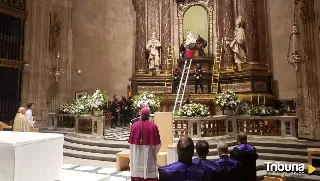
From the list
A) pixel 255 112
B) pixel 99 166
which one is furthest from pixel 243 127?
pixel 99 166

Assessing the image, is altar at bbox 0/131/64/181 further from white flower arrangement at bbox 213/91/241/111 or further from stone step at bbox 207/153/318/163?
white flower arrangement at bbox 213/91/241/111

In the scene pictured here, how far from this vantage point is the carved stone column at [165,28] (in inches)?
675

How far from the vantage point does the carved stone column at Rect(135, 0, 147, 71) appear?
17.1 metres

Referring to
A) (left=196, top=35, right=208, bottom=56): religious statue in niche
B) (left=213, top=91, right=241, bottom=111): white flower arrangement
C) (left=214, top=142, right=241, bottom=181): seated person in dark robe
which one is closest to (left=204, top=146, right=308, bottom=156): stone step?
(left=213, top=91, right=241, bottom=111): white flower arrangement

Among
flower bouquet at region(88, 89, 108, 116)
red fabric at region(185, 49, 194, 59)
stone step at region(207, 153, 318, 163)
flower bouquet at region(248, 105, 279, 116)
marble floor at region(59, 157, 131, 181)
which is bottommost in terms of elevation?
marble floor at region(59, 157, 131, 181)

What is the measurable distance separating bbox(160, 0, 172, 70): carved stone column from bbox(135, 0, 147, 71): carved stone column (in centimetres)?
111

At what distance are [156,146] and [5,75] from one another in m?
11.5

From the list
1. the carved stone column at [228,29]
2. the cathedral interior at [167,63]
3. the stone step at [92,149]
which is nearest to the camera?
the stone step at [92,149]

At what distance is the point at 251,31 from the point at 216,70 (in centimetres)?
289

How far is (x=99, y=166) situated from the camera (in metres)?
8.27

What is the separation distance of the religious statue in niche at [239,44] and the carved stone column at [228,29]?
2.24ft

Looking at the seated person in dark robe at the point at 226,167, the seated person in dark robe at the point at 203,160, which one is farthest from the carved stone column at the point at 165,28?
the seated person in dark robe at the point at 203,160

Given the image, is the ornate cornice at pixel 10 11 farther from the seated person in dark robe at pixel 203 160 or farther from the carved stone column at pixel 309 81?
the seated person in dark robe at pixel 203 160

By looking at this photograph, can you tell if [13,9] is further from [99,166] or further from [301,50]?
[301,50]
